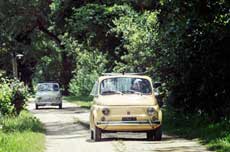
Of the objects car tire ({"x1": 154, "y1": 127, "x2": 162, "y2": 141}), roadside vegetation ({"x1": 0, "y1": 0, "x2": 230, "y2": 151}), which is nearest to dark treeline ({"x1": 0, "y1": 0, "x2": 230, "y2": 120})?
roadside vegetation ({"x1": 0, "y1": 0, "x2": 230, "y2": 151})

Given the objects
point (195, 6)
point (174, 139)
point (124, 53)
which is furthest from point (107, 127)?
point (124, 53)

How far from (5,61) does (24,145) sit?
184ft

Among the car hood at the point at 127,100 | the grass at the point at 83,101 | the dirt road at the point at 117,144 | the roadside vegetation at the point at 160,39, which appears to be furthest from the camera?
the grass at the point at 83,101

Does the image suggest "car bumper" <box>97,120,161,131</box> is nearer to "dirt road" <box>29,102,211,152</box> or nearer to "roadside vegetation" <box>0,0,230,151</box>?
"dirt road" <box>29,102,211,152</box>

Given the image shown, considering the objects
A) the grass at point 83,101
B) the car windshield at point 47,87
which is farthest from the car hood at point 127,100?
the car windshield at point 47,87

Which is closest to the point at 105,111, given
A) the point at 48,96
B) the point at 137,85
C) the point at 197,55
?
the point at 137,85

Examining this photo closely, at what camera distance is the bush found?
80.2 feet

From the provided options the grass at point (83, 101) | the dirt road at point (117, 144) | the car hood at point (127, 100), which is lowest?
the grass at point (83, 101)

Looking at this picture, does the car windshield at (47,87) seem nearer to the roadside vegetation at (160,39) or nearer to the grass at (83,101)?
the grass at (83,101)

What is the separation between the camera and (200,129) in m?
19.5

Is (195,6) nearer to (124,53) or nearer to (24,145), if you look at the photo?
(24,145)

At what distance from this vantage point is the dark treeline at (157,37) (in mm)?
21281

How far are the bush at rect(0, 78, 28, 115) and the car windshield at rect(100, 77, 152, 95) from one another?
5.61m

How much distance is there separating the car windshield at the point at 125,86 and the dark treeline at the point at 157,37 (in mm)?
2914
